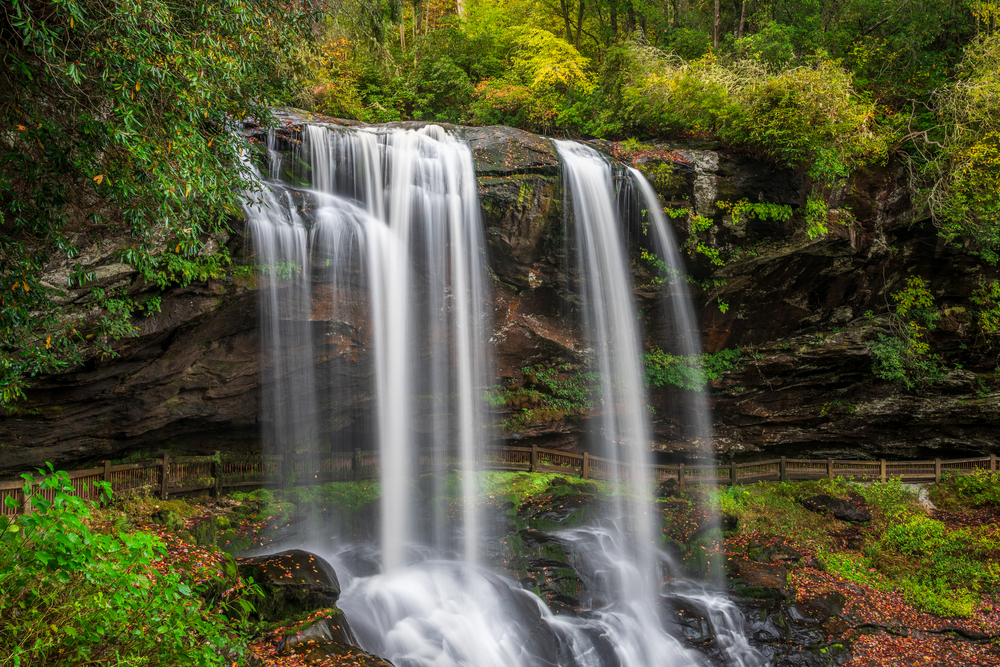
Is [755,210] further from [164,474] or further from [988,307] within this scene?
[164,474]

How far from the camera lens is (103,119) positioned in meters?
5.74

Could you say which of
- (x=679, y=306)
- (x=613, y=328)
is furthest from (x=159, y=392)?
(x=679, y=306)

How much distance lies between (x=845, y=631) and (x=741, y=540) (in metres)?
3.03

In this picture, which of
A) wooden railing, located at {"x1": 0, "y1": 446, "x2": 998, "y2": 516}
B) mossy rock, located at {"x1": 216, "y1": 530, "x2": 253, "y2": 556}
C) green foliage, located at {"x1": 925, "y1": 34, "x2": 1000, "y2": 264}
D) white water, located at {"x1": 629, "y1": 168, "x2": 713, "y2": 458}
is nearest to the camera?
mossy rock, located at {"x1": 216, "y1": 530, "x2": 253, "y2": 556}

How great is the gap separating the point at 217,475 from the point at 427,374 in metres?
4.90

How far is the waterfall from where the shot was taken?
1102cm

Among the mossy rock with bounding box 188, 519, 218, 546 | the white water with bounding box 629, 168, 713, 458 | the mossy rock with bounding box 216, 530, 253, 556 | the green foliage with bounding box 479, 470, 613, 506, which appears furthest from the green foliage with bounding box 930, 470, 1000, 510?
the mossy rock with bounding box 188, 519, 218, 546

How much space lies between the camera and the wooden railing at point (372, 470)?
10016 mm

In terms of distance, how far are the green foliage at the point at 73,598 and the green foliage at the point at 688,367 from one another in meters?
12.2

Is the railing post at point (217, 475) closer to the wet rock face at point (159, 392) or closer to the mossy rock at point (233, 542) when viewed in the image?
the wet rock face at point (159, 392)

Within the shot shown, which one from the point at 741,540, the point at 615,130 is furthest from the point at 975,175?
the point at 741,540

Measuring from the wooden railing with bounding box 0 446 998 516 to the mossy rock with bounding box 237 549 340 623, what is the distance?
341 cm

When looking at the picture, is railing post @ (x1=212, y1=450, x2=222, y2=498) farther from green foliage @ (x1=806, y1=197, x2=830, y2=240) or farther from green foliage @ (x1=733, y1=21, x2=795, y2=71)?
green foliage @ (x1=733, y1=21, x2=795, y2=71)

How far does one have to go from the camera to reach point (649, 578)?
11.3m
